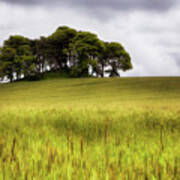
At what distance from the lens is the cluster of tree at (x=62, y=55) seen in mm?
41906

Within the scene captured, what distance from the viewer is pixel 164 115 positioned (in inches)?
185

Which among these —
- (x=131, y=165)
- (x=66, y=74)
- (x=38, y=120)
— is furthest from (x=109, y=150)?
(x=66, y=74)

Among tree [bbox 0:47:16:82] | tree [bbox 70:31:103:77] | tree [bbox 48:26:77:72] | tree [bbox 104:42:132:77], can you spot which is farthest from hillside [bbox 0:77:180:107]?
tree [bbox 48:26:77:72]

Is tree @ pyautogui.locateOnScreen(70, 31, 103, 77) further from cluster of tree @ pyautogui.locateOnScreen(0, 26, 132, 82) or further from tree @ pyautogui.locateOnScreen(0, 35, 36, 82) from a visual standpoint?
tree @ pyautogui.locateOnScreen(0, 35, 36, 82)

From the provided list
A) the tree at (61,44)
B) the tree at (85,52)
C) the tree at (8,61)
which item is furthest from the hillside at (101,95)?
the tree at (61,44)

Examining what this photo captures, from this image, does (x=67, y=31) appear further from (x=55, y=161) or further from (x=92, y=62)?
(x=55, y=161)

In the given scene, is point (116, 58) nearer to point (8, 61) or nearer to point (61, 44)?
point (61, 44)

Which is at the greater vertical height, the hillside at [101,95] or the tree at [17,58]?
the tree at [17,58]

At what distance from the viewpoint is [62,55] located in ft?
160

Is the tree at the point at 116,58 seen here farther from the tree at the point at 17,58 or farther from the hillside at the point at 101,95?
the hillside at the point at 101,95

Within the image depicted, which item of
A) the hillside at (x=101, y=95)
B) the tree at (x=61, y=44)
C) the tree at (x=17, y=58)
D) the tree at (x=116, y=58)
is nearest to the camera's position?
the hillside at (x=101, y=95)

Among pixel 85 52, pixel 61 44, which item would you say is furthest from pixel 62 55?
pixel 85 52

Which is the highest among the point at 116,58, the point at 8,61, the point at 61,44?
the point at 61,44

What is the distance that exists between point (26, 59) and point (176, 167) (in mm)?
41502
